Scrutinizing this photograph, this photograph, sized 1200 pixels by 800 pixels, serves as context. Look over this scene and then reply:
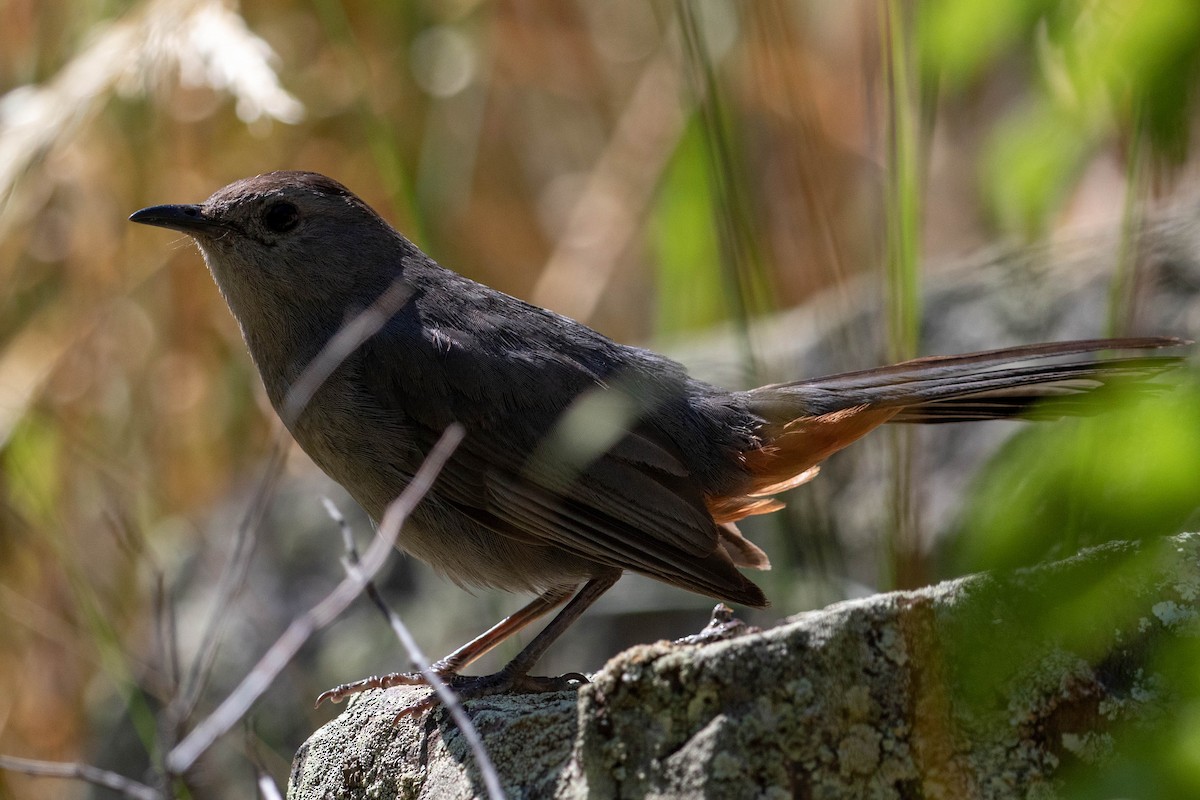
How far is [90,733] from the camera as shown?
5.01m

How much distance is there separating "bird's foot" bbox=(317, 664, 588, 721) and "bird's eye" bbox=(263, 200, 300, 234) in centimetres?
127

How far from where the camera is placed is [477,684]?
285 centimetres

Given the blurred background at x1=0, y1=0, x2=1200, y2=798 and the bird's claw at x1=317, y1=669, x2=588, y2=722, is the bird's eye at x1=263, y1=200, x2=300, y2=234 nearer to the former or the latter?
the blurred background at x1=0, y1=0, x2=1200, y2=798

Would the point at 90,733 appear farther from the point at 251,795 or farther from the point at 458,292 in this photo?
the point at 458,292

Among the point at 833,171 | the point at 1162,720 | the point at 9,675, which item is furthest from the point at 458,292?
the point at 833,171

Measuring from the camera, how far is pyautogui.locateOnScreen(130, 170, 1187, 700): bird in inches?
113

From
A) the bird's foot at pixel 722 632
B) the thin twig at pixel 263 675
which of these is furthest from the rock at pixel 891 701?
the thin twig at pixel 263 675

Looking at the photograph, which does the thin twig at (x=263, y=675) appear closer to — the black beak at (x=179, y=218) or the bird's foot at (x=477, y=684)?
the bird's foot at (x=477, y=684)

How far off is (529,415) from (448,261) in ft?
9.66

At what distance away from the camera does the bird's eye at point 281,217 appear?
11.3 feet

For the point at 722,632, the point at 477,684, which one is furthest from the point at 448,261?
the point at 722,632

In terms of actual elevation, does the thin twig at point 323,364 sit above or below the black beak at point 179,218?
below

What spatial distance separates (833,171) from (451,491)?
4364mm

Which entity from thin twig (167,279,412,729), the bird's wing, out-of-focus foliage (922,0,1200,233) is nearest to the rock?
out-of-focus foliage (922,0,1200,233)
